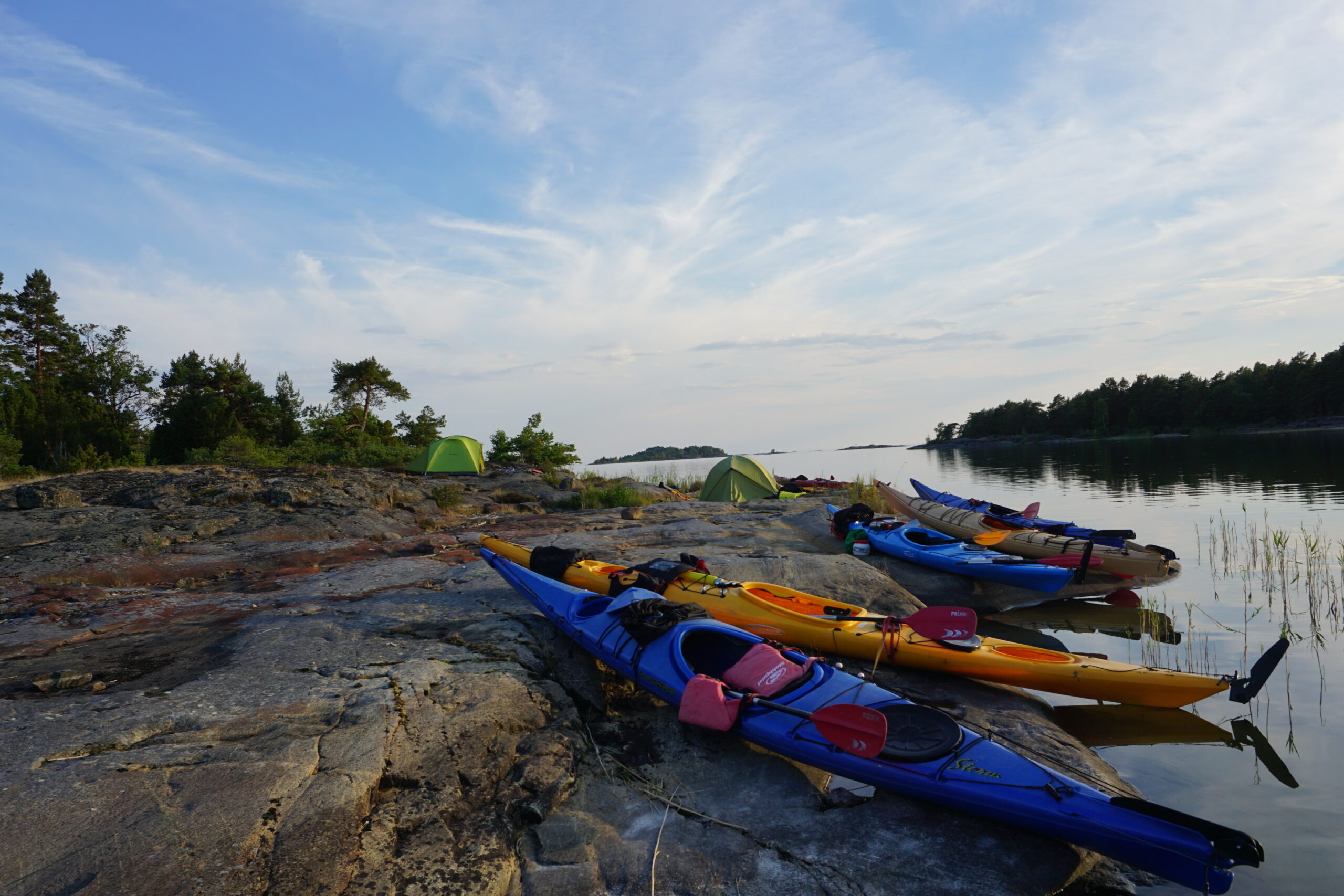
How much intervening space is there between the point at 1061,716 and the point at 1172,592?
5.57 meters

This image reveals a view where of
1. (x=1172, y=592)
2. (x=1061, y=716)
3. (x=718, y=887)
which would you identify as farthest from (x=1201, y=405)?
(x=718, y=887)

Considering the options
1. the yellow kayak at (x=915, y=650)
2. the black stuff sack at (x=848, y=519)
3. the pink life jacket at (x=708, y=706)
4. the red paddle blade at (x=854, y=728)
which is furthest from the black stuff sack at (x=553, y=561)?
the black stuff sack at (x=848, y=519)

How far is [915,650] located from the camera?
5293 mm

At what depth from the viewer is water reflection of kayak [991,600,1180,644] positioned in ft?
24.2

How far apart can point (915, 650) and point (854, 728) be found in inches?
81.2

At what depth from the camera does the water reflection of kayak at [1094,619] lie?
7.38m

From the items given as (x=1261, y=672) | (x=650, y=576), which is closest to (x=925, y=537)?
(x=650, y=576)

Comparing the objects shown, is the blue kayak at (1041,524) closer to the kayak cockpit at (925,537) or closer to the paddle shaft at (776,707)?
the kayak cockpit at (925,537)

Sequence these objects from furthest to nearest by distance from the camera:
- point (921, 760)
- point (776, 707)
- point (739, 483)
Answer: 1. point (739, 483)
2. point (776, 707)
3. point (921, 760)

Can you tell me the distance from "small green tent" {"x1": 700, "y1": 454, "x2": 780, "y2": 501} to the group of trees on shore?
8208 mm

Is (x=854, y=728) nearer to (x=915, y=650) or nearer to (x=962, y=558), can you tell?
(x=915, y=650)

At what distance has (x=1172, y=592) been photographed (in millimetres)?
8938

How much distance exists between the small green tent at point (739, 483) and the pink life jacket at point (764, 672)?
567 inches

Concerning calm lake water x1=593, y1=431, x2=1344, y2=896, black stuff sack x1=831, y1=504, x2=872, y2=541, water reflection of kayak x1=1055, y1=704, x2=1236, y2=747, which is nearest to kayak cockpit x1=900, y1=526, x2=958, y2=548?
black stuff sack x1=831, y1=504, x2=872, y2=541
